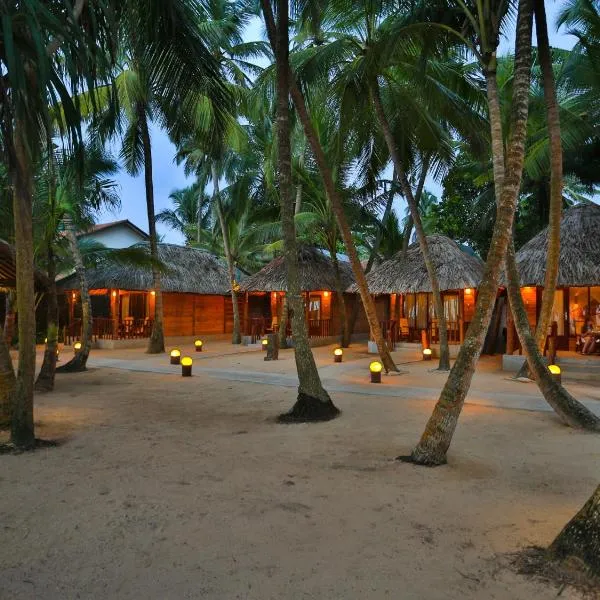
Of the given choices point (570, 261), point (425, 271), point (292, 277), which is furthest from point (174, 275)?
point (570, 261)

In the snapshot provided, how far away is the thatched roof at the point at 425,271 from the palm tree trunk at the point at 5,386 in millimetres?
10361

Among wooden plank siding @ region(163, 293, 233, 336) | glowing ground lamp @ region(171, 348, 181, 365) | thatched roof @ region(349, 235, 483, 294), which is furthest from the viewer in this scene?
wooden plank siding @ region(163, 293, 233, 336)

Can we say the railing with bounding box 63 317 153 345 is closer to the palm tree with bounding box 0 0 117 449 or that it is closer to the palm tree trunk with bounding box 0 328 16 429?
the palm tree trunk with bounding box 0 328 16 429

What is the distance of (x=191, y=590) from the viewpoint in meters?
2.27

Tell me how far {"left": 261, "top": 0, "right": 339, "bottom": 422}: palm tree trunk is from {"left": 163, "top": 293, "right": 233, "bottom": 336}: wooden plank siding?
12.8 metres

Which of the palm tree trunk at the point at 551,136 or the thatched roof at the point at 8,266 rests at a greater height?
the palm tree trunk at the point at 551,136

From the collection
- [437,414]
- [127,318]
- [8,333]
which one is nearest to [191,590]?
[437,414]

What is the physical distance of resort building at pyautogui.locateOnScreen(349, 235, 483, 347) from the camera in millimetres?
13062

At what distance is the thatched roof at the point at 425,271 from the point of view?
12898mm

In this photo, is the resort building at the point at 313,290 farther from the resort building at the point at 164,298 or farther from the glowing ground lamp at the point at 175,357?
the glowing ground lamp at the point at 175,357

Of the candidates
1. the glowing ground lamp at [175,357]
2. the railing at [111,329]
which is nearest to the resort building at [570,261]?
the glowing ground lamp at [175,357]

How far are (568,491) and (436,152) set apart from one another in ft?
29.0

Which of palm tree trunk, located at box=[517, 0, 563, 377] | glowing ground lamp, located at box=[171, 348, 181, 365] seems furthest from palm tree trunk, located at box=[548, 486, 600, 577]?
glowing ground lamp, located at box=[171, 348, 181, 365]

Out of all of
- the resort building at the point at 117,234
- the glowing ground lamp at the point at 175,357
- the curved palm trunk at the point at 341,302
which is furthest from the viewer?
the resort building at the point at 117,234
